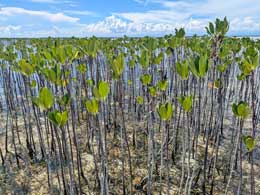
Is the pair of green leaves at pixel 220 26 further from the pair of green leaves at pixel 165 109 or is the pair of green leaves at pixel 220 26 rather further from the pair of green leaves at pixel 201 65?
the pair of green leaves at pixel 165 109

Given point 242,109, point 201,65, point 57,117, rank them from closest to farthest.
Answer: point 57,117 < point 242,109 < point 201,65

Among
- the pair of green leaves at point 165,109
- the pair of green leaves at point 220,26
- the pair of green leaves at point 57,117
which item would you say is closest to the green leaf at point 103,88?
the pair of green leaves at point 57,117

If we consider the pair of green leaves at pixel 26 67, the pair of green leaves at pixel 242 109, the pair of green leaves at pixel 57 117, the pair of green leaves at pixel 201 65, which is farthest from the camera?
the pair of green leaves at pixel 26 67

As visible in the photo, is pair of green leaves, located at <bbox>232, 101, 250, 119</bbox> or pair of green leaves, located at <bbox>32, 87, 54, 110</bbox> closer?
pair of green leaves, located at <bbox>32, 87, 54, 110</bbox>

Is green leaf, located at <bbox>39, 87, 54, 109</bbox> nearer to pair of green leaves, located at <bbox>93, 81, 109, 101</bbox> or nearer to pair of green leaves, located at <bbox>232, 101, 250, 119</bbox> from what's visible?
pair of green leaves, located at <bbox>93, 81, 109, 101</bbox>

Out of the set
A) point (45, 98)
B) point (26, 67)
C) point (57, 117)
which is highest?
point (26, 67)

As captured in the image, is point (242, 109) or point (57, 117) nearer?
point (57, 117)

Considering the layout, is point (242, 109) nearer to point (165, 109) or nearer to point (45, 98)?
point (165, 109)

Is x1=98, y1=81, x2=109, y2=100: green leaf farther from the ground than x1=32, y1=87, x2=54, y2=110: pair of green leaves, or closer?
farther from the ground

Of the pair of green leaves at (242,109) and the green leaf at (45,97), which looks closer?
the green leaf at (45,97)

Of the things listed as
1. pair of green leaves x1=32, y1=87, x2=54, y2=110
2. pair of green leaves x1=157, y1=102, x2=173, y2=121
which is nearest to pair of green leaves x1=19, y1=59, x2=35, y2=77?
pair of green leaves x1=32, y1=87, x2=54, y2=110

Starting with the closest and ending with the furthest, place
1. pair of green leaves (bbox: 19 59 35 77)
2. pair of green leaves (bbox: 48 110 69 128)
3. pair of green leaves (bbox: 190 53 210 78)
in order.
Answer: pair of green leaves (bbox: 48 110 69 128), pair of green leaves (bbox: 190 53 210 78), pair of green leaves (bbox: 19 59 35 77)

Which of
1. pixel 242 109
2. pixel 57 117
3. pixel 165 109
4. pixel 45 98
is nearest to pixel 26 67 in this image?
pixel 45 98

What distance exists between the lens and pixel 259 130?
18.1 ft
